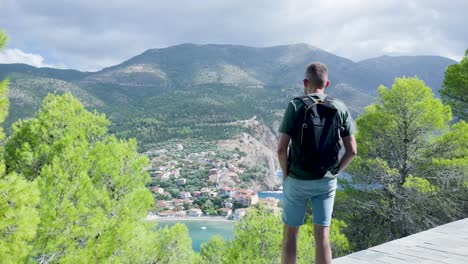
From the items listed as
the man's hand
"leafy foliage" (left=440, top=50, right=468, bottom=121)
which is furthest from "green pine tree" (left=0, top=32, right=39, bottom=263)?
"leafy foliage" (left=440, top=50, right=468, bottom=121)

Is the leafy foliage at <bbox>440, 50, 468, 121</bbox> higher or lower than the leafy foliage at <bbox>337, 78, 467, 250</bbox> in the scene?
higher

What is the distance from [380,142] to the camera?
11.8 m

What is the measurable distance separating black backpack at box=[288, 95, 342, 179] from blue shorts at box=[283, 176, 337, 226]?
8 cm

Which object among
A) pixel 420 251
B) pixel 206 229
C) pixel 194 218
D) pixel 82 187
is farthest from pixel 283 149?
pixel 194 218

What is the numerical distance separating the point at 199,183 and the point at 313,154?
220 feet

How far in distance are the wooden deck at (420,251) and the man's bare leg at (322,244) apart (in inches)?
34.5

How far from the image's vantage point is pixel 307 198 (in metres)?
2.59

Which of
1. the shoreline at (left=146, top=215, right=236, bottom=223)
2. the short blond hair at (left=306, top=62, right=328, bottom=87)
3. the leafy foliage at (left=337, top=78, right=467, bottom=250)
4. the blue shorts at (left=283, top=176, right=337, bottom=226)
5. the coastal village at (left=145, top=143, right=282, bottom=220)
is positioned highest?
the short blond hair at (left=306, top=62, right=328, bottom=87)

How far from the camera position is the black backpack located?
7.88 ft

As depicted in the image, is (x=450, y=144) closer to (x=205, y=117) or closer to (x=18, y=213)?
(x=18, y=213)

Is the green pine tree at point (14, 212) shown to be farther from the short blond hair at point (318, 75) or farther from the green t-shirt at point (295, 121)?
the short blond hair at point (318, 75)

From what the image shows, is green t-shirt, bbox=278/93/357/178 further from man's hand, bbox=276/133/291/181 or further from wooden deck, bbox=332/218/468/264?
wooden deck, bbox=332/218/468/264

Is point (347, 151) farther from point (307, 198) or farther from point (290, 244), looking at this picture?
point (290, 244)

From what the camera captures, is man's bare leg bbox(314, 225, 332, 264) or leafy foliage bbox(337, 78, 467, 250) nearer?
man's bare leg bbox(314, 225, 332, 264)
